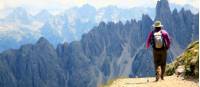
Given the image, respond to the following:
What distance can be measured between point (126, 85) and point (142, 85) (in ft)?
3.17

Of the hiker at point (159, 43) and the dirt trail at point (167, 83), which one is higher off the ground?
the hiker at point (159, 43)

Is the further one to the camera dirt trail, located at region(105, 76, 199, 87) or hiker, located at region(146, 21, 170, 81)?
hiker, located at region(146, 21, 170, 81)

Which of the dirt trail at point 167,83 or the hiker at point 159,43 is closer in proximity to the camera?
the dirt trail at point 167,83

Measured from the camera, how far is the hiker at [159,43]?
23.8 metres

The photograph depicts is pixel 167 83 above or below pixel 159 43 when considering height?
below

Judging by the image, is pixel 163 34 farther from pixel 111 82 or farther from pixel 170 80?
pixel 111 82

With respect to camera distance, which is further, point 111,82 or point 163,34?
point 111,82

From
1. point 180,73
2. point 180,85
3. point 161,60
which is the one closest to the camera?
point 180,85

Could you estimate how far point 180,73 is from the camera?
27.1m

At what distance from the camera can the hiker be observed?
23.8m

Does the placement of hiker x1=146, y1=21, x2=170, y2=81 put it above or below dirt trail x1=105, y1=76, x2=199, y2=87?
above

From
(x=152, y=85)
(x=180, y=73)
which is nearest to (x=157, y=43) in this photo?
(x=152, y=85)

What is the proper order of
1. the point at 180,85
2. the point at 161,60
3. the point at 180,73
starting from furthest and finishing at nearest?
1. the point at 180,73
2. the point at 161,60
3. the point at 180,85

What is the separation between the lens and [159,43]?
23.9 m
